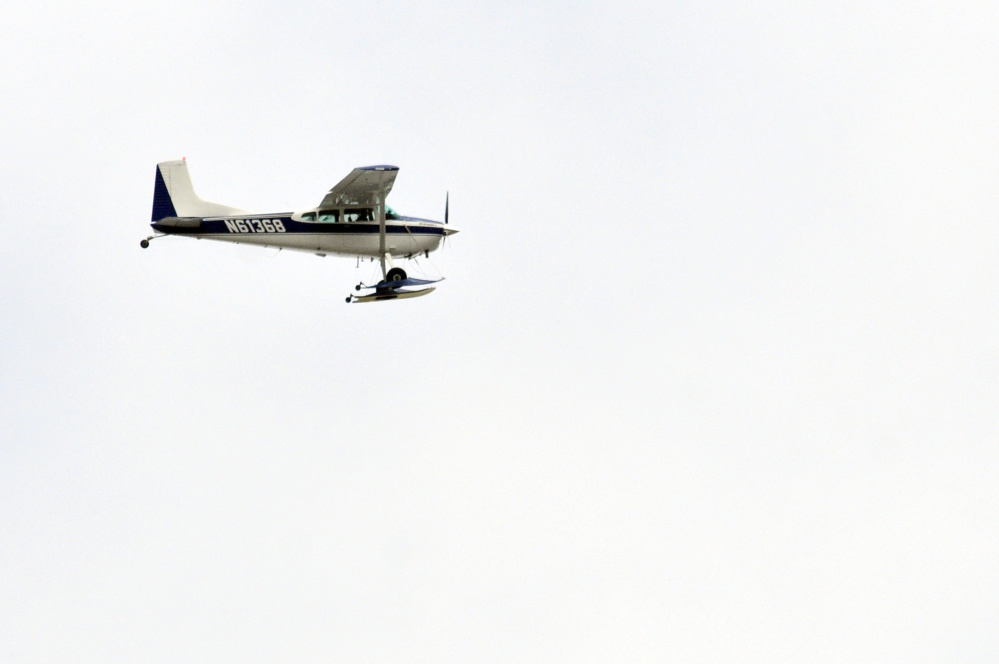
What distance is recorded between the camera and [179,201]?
48.8 m

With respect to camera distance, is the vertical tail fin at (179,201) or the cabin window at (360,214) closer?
the vertical tail fin at (179,201)

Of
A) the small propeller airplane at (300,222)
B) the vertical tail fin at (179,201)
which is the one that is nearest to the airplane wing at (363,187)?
the small propeller airplane at (300,222)

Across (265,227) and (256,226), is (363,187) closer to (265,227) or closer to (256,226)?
(265,227)

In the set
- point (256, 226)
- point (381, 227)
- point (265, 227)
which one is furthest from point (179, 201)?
point (381, 227)

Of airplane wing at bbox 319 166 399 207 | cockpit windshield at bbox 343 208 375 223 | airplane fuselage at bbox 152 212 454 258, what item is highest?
airplane wing at bbox 319 166 399 207

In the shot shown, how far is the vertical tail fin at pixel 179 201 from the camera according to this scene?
48.7 metres

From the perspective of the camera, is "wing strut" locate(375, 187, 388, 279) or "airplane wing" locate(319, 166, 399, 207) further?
"wing strut" locate(375, 187, 388, 279)

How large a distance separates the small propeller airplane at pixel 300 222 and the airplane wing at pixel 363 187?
1.2 inches

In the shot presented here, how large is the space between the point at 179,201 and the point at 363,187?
5.73 m

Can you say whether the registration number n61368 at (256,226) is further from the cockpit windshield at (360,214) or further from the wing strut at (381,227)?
the wing strut at (381,227)

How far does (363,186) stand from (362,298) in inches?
135

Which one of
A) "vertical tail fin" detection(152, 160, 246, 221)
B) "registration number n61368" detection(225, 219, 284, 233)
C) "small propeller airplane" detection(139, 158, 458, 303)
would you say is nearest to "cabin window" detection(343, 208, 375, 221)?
"small propeller airplane" detection(139, 158, 458, 303)

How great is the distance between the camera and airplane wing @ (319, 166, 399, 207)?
4703cm

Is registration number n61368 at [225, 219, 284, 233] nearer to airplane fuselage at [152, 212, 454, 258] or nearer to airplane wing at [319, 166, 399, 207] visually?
airplane fuselage at [152, 212, 454, 258]
